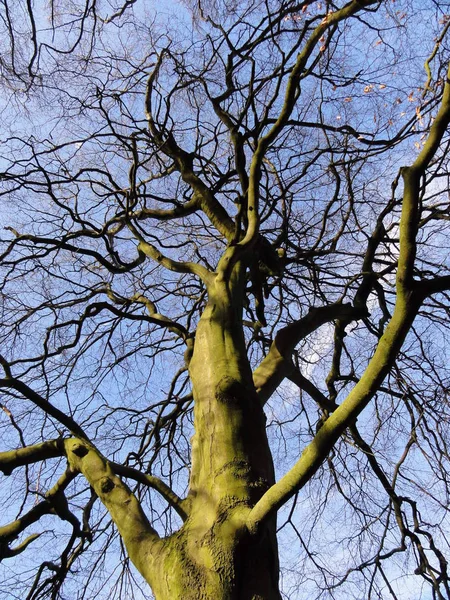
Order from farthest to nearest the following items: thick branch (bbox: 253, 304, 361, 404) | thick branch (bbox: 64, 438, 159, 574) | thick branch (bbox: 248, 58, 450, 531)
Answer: thick branch (bbox: 253, 304, 361, 404)
thick branch (bbox: 64, 438, 159, 574)
thick branch (bbox: 248, 58, 450, 531)

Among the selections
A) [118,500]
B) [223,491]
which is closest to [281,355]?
[223,491]

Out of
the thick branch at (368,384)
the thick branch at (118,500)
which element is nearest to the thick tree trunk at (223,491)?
the thick branch at (118,500)

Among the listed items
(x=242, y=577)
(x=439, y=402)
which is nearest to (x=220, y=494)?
(x=242, y=577)

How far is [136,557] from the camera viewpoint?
7.20ft

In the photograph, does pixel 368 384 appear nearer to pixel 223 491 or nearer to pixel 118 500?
Answer: pixel 223 491

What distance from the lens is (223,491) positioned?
2.27 meters

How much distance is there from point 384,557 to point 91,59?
427cm

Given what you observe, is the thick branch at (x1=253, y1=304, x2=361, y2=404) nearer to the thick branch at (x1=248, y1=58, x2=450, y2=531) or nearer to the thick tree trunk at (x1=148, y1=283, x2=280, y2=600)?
the thick tree trunk at (x1=148, y1=283, x2=280, y2=600)

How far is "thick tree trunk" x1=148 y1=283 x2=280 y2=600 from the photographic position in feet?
6.51

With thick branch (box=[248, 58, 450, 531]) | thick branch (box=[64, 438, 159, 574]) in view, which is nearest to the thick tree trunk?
thick branch (box=[64, 438, 159, 574])

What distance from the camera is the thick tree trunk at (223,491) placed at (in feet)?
6.51

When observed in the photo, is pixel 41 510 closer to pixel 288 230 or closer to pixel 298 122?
pixel 288 230

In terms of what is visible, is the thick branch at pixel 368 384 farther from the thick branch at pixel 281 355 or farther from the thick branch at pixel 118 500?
the thick branch at pixel 281 355

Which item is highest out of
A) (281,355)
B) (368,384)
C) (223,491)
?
(281,355)
